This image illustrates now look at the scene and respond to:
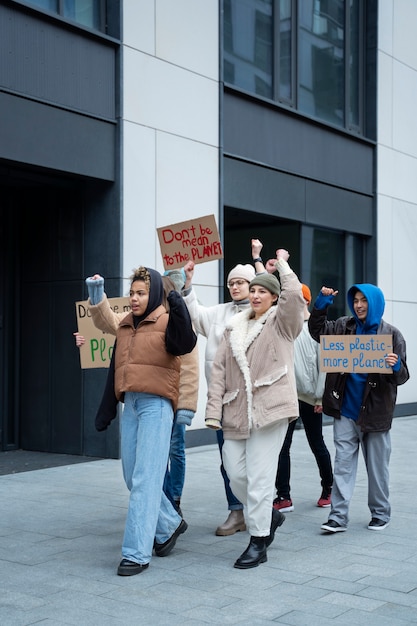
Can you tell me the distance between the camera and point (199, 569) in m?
5.38

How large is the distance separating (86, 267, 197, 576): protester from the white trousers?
0.47m

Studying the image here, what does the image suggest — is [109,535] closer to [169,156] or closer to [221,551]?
[221,551]

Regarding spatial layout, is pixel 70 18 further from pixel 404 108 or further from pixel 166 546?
pixel 404 108

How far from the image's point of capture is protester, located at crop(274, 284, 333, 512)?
23.4 ft

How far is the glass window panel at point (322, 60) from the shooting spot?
44.2 ft

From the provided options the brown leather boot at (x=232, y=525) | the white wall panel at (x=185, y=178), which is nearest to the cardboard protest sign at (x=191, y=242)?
the brown leather boot at (x=232, y=525)

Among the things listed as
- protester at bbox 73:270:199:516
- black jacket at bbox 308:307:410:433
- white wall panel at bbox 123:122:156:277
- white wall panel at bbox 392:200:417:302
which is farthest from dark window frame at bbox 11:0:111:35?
white wall panel at bbox 392:200:417:302

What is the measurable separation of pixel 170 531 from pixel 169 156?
5.89 m

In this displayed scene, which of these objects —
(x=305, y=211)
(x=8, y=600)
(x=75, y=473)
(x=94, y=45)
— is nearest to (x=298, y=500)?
(x=75, y=473)

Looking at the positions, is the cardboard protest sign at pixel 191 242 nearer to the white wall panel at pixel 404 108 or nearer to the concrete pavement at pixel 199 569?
the concrete pavement at pixel 199 569

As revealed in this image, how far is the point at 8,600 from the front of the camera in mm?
4707

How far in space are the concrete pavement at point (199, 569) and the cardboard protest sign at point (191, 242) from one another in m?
2.06

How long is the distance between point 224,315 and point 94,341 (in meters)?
1.26

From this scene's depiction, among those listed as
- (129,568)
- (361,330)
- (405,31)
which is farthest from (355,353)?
(405,31)
